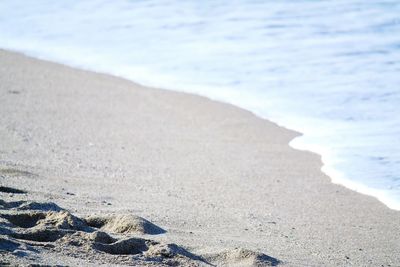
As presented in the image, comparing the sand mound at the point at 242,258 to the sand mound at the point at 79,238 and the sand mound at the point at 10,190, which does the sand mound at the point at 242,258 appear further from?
the sand mound at the point at 10,190

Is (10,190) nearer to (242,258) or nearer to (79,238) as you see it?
(79,238)

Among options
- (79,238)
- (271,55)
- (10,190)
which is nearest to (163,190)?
(10,190)

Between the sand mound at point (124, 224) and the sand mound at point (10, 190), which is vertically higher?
the sand mound at point (10, 190)

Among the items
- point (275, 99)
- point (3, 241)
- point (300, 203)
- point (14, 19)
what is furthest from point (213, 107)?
point (14, 19)

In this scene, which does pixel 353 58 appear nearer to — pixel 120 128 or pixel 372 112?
pixel 372 112

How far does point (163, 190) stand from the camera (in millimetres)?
5035

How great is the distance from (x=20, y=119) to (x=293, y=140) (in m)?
2.20

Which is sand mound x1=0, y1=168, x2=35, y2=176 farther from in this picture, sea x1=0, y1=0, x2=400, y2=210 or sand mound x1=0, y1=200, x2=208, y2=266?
sea x1=0, y1=0, x2=400, y2=210

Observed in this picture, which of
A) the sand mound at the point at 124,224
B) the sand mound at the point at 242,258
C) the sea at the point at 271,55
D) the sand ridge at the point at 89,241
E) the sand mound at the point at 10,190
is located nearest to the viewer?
the sand ridge at the point at 89,241

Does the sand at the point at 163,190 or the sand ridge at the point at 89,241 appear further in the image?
the sand at the point at 163,190

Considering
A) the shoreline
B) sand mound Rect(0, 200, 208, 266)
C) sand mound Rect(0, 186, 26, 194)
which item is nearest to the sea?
the shoreline

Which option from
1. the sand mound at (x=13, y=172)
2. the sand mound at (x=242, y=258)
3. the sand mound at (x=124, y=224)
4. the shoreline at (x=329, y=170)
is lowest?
the shoreline at (x=329, y=170)

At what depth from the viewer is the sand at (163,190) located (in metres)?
3.65

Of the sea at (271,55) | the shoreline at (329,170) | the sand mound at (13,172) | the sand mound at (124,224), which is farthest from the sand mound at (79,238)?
the sea at (271,55)
